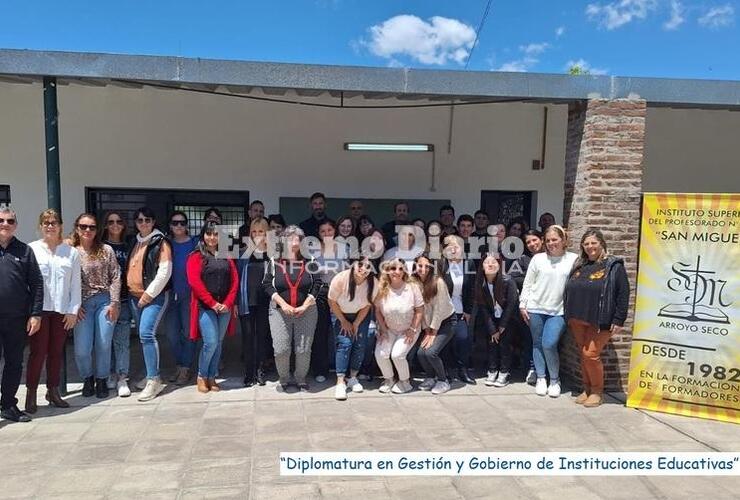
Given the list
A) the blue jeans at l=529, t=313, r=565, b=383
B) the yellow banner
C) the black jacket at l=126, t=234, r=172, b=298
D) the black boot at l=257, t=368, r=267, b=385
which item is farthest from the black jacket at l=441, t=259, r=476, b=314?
the black jacket at l=126, t=234, r=172, b=298

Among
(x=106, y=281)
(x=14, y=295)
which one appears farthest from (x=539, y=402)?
(x=14, y=295)

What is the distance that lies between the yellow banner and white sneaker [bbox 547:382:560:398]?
62 centimetres

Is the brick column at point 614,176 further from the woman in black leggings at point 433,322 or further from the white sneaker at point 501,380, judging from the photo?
the woman in black leggings at point 433,322

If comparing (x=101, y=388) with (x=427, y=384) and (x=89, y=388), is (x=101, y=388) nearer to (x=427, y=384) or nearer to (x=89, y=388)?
(x=89, y=388)

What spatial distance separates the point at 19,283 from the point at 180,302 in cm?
134

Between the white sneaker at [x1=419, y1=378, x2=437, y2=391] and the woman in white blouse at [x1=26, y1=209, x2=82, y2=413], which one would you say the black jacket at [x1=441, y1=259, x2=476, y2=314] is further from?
the woman in white blouse at [x1=26, y1=209, x2=82, y2=413]

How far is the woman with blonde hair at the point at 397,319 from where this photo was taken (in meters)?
4.91

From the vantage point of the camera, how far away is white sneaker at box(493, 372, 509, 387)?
536 cm

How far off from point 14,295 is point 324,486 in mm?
2841

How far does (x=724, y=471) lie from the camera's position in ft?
12.0

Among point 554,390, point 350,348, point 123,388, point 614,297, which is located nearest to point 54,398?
point 123,388

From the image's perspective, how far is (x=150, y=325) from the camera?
A: 15.7 feet

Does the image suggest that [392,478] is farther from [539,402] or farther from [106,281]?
[106,281]

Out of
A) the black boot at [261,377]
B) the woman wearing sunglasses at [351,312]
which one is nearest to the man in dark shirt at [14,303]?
the black boot at [261,377]
